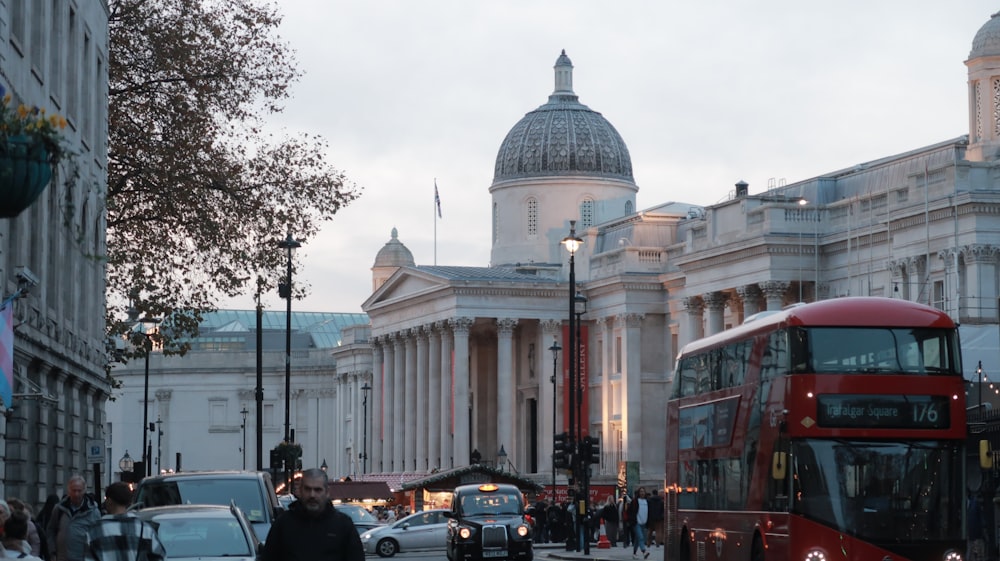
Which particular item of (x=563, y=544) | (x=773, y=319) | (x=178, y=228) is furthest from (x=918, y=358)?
(x=563, y=544)

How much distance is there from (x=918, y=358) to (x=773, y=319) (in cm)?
240

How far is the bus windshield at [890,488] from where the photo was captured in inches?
1053

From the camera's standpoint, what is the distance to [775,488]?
2784cm

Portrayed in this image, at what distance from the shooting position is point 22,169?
12.2 meters

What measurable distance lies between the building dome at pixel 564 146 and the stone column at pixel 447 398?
49.8ft

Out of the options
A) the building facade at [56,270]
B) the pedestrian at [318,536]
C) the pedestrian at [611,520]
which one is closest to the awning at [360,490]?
the pedestrian at [611,520]

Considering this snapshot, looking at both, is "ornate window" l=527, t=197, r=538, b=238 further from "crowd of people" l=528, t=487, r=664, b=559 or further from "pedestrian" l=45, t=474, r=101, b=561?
"pedestrian" l=45, t=474, r=101, b=561

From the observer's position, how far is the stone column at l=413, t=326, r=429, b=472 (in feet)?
384

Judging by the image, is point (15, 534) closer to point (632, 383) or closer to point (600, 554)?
point (600, 554)

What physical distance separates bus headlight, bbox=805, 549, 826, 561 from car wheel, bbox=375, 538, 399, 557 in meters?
31.8

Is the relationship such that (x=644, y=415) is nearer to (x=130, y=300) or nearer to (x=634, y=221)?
(x=634, y=221)

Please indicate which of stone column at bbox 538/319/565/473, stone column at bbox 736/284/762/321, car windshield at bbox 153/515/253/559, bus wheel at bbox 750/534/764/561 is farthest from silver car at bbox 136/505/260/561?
stone column at bbox 538/319/565/473

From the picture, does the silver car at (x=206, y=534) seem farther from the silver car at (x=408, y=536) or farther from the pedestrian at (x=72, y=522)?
the silver car at (x=408, y=536)

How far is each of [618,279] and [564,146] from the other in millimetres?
21304
